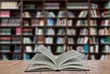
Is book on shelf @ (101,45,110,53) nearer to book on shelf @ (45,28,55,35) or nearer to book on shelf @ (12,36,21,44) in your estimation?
book on shelf @ (45,28,55,35)

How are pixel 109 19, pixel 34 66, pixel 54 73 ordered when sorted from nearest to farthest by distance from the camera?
pixel 54 73 → pixel 34 66 → pixel 109 19

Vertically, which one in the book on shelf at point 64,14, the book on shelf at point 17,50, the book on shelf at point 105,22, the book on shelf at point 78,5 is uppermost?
the book on shelf at point 78,5

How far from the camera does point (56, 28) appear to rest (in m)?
5.90

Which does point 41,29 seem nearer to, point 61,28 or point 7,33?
point 61,28

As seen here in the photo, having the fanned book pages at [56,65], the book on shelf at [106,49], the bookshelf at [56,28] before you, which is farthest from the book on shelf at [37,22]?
the fanned book pages at [56,65]

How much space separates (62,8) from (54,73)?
16.0 feet

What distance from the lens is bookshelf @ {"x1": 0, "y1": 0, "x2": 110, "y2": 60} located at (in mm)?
5773

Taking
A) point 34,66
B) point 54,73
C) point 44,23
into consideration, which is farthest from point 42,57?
point 44,23

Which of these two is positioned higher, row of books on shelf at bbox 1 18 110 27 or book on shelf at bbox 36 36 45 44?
row of books on shelf at bbox 1 18 110 27

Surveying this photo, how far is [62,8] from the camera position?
596 cm

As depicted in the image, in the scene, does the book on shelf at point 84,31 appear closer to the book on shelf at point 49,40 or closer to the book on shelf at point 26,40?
the book on shelf at point 49,40

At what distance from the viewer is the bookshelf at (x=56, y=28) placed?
18.9 feet

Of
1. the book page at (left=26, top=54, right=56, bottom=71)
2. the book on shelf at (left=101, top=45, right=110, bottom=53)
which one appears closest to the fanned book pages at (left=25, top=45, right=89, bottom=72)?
the book page at (left=26, top=54, right=56, bottom=71)

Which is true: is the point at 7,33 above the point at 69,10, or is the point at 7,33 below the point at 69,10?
below
